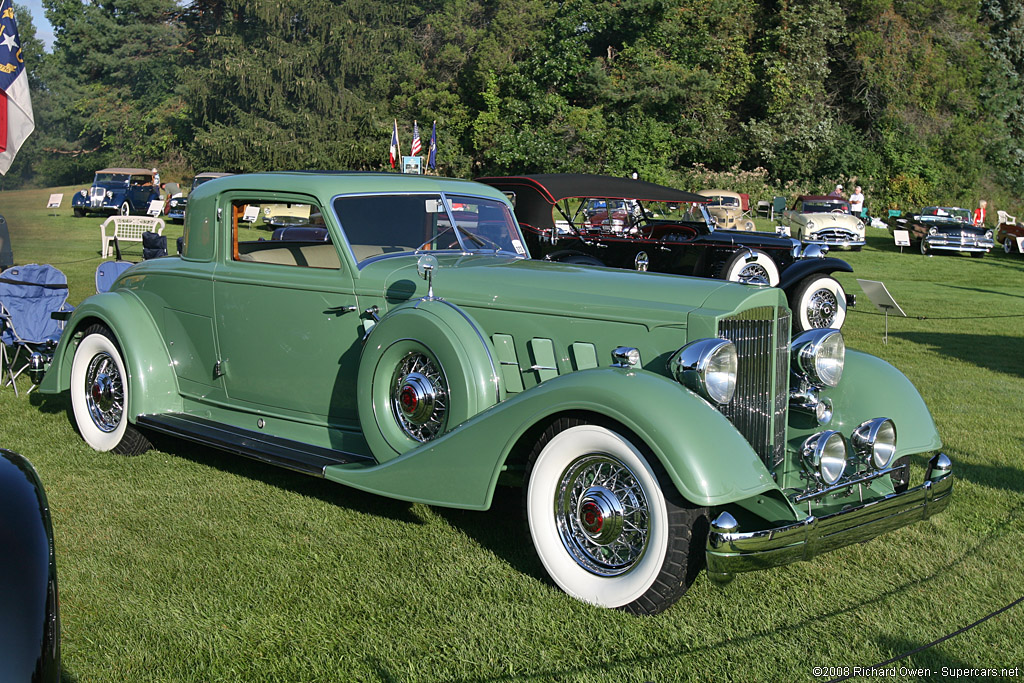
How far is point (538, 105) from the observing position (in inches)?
1361

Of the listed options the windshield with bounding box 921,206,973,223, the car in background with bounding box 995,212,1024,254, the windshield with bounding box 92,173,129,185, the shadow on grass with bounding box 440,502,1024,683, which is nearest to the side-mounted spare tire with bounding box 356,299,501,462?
the shadow on grass with bounding box 440,502,1024,683

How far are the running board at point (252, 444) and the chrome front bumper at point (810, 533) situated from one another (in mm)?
2011

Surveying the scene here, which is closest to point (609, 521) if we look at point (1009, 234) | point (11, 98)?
point (11, 98)

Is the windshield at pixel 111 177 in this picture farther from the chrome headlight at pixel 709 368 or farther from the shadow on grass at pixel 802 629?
the shadow on grass at pixel 802 629

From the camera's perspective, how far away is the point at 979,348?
1027 centimetres

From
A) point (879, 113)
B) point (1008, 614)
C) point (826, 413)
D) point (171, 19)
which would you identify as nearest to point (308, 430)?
point (826, 413)

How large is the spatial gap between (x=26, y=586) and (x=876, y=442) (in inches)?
131

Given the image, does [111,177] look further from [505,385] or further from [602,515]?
[602,515]

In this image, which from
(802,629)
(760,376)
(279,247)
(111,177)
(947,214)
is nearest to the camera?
(802,629)

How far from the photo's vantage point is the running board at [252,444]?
4.43 m

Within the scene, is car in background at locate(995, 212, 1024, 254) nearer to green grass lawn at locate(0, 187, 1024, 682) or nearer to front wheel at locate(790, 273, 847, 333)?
front wheel at locate(790, 273, 847, 333)

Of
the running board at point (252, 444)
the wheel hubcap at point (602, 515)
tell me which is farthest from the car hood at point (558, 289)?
the running board at point (252, 444)

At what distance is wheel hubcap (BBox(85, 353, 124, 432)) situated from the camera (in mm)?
5570

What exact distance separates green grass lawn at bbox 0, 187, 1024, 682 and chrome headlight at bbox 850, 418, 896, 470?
1.67 feet
